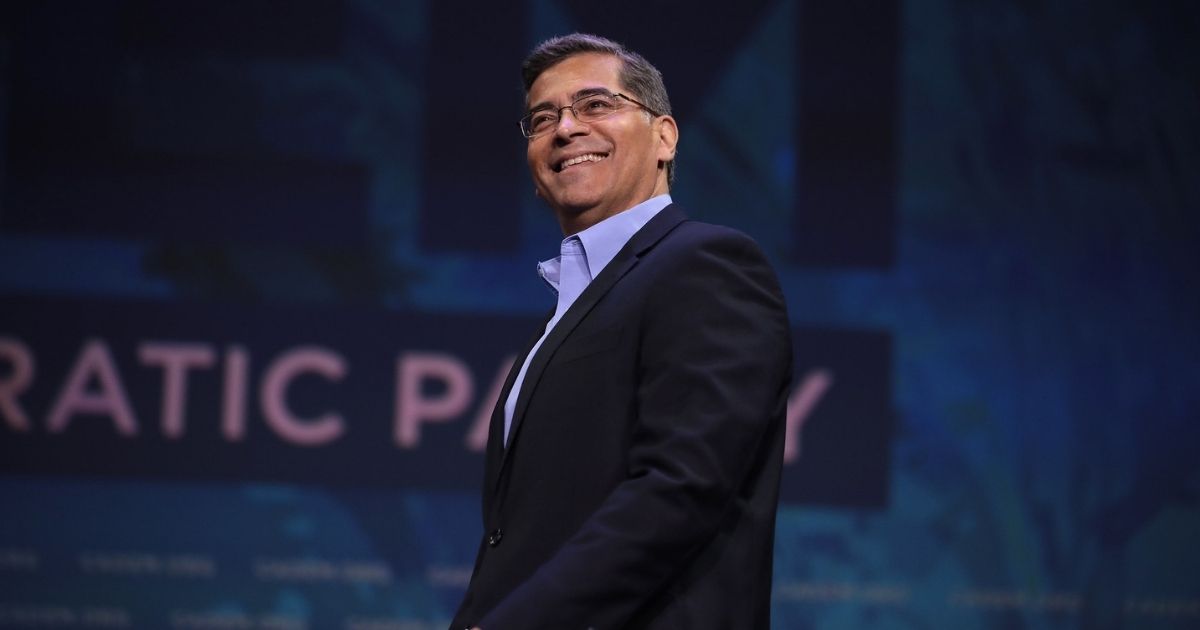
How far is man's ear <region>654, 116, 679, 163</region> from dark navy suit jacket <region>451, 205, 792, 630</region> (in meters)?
0.24

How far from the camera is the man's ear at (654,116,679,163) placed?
156 cm

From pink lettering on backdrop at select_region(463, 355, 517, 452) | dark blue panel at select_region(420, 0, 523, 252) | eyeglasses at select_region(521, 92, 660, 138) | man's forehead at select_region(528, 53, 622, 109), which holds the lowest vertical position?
pink lettering on backdrop at select_region(463, 355, 517, 452)

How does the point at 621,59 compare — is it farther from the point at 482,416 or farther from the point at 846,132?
the point at 846,132

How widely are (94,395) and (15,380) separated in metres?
0.20

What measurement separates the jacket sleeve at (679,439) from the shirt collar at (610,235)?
14cm

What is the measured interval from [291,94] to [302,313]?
0.57m

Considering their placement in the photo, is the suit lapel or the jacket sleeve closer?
the jacket sleeve

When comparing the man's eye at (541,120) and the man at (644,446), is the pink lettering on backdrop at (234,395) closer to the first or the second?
the man's eye at (541,120)

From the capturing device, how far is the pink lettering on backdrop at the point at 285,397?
3348mm

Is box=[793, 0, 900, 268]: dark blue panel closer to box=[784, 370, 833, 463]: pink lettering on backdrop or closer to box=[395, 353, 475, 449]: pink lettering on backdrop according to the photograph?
box=[784, 370, 833, 463]: pink lettering on backdrop

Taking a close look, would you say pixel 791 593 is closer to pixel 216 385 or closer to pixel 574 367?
pixel 216 385

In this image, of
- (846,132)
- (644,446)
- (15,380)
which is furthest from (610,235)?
(15,380)

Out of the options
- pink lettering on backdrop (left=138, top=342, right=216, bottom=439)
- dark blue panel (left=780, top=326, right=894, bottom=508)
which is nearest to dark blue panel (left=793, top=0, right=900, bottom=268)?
dark blue panel (left=780, top=326, right=894, bottom=508)

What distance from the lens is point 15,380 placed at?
10.9 ft
